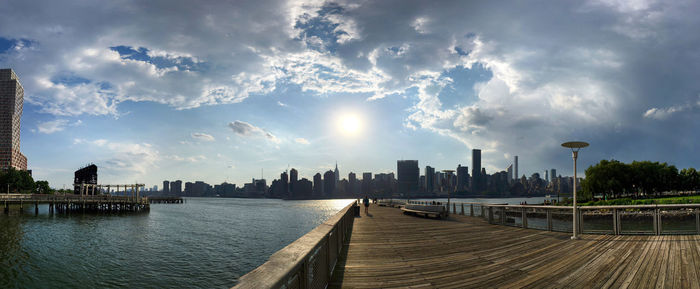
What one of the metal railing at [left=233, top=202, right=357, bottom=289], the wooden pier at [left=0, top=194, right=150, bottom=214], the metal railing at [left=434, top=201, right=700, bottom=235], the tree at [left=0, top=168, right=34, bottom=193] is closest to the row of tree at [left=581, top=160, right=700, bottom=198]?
the metal railing at [left=434, top=201, right=700, bottom=235]

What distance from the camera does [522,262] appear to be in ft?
25.7

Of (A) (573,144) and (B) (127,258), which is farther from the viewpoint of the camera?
(B) (127,258)

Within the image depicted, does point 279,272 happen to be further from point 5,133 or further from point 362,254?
point 5,133

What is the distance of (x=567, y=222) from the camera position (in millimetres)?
12805

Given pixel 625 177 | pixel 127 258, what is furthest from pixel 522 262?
pixel 625 177

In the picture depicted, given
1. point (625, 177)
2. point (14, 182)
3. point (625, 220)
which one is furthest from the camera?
point (14, 182)

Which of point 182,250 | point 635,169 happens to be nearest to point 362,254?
point 182,250

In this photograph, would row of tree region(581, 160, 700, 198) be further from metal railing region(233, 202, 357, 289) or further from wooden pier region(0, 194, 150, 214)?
wooden pier region(0, 194, 150, 214)

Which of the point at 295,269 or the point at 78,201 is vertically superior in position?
the point at 295,269

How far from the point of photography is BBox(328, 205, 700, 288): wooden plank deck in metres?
6.25

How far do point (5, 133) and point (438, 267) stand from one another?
940ft

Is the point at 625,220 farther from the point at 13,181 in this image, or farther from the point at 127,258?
the point at 13,181

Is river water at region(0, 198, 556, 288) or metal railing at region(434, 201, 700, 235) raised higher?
metal railing at region(434, 201, 700, 235)

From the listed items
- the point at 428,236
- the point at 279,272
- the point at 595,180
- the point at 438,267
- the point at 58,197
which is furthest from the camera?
the point at 58,197
